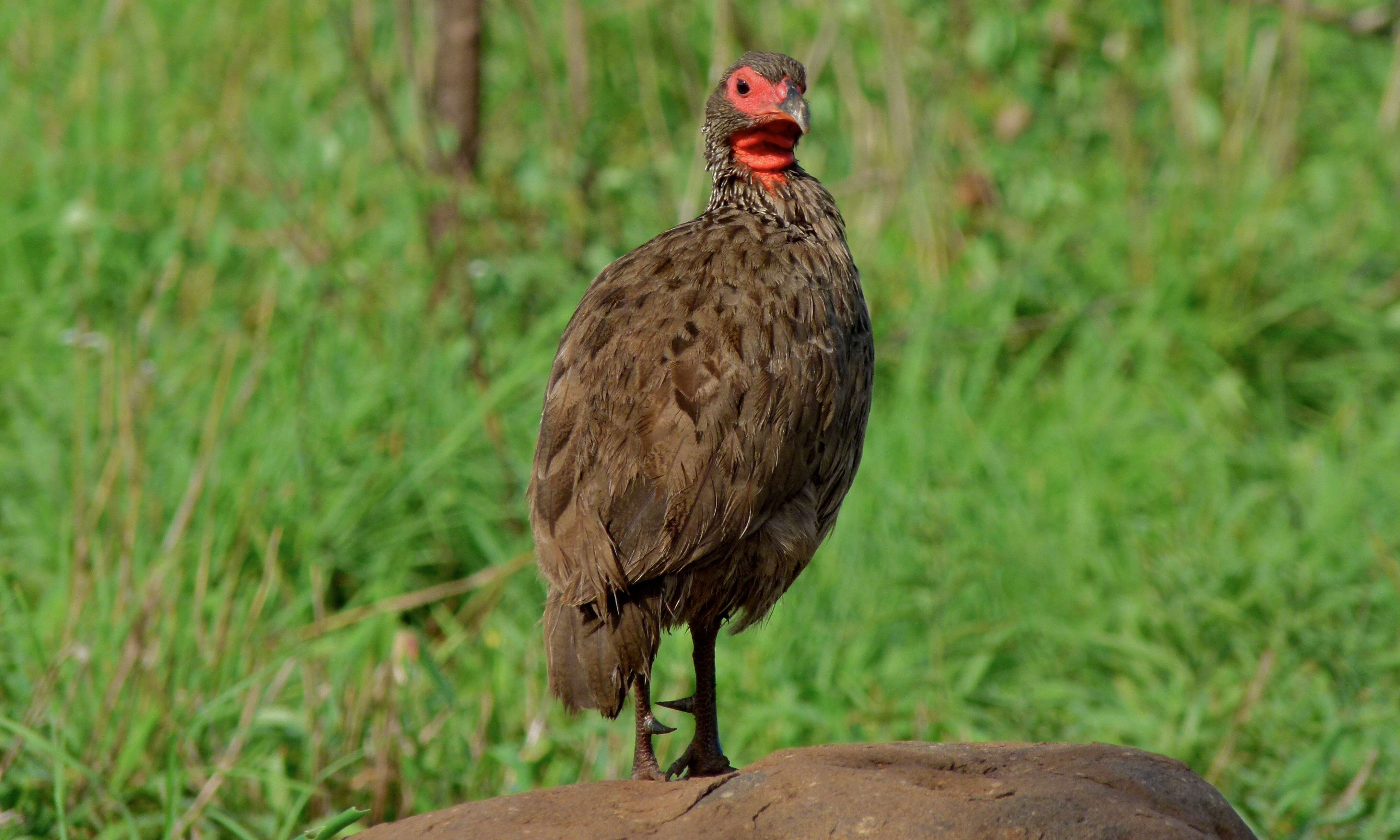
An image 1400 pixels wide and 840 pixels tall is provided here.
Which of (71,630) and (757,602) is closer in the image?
(757,602)

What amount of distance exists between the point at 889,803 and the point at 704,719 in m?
0.91

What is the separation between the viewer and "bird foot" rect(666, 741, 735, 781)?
3.30m

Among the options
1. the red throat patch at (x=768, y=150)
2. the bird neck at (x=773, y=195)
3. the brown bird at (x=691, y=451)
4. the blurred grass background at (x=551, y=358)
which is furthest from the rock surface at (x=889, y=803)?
the red throat patch at (x=768, y=150)

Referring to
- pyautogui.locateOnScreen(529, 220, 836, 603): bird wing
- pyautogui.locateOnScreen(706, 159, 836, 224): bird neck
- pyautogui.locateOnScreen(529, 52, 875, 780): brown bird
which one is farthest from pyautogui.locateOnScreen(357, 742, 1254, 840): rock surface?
pyautogui.locateOnScreen(706, 159, 836, 224): bird neck

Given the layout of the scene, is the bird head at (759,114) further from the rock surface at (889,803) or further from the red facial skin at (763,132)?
the rock surface at (889,803)

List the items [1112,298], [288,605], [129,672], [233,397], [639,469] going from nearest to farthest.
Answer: [639,469] < [129,672] < [288,605] < [233,397] < [1112,298]

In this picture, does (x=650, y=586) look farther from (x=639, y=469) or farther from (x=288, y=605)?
(x=288, y=605)

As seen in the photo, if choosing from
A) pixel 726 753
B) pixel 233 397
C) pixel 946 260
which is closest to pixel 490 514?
pixel 233 397

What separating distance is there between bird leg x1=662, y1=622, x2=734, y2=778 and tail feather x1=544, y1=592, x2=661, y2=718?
0.92 ft

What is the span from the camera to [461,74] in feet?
20.3

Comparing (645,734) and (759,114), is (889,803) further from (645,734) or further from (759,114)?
(759,114)

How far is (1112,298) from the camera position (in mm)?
6453

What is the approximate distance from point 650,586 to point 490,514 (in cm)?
216

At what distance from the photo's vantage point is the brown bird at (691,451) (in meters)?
3.01
